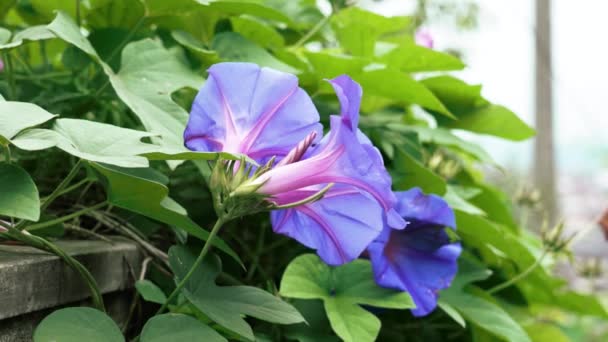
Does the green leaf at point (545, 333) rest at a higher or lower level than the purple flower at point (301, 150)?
lower

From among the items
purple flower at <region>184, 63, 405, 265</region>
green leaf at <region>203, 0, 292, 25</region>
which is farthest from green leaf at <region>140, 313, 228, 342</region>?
green leaf at <region>203, 0, 292, 25</region>

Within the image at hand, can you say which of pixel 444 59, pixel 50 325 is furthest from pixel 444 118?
pixel 50 325

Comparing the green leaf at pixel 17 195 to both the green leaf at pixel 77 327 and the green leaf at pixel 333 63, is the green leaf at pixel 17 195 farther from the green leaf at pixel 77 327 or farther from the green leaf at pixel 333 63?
the green leaf at pixel 333 63

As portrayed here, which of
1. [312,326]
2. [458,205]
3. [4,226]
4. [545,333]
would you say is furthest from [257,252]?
[545,333]

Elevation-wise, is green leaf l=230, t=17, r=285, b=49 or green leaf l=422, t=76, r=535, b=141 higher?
green leaf l=230, t=17, r=285, b=49

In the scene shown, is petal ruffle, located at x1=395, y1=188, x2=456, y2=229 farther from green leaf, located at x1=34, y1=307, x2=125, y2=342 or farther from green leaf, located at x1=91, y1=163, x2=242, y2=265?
green leaf, located at x1=34, y1=307, x2=125, y2=342

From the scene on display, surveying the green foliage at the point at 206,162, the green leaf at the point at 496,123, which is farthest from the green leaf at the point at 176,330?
the green leaf at the point at 496,123

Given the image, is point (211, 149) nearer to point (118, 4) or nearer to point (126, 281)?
point (126, 281)
